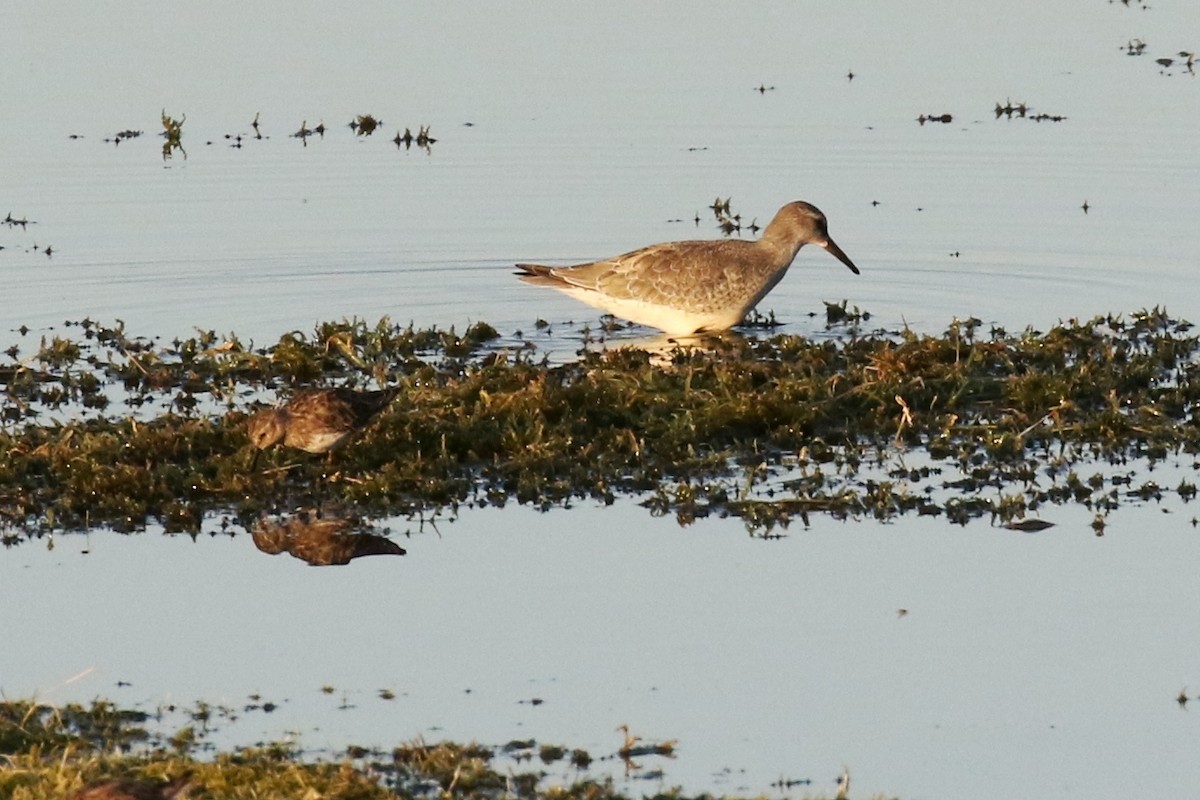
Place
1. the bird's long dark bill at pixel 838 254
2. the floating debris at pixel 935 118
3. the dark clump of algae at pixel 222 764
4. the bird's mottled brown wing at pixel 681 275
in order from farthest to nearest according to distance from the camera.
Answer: the floating debris at pixel 935 118, the bird's long dark bill at pixel 838 254, the bird's mottled brown wing at pixel 681 275, the dark clump of algae at pixel 222 764

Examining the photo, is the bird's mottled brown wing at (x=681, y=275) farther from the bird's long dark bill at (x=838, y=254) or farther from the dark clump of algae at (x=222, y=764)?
the dark clump of algae at (x=222, y=764)

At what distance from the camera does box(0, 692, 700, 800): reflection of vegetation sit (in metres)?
7.91

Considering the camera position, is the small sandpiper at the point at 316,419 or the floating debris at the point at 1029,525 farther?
the small sandpiper at the point at 316,419

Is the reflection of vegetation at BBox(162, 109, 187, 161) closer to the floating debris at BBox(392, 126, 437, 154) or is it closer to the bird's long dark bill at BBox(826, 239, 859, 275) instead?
the floating debris at BBox(392, 126, 437, 154)

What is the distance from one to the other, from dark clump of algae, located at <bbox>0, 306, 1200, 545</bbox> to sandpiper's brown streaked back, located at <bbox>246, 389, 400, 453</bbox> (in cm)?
21

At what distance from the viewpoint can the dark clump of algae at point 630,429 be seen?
1173cm

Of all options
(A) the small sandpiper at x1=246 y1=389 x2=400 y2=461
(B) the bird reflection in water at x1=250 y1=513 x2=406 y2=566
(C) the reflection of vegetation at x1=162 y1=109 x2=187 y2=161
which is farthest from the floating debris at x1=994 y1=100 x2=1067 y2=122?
(B) the bird reflection in water at x1=250 y1=513 x2=406 y2=566

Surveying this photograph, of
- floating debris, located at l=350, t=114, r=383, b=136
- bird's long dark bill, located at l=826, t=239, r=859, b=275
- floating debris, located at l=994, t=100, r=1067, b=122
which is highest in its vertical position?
floating debris, located at l=994, t=100, r=1067, b=122

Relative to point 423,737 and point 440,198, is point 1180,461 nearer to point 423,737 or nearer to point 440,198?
point 423,737

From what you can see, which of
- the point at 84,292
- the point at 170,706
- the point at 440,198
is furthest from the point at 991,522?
the point at 440,198

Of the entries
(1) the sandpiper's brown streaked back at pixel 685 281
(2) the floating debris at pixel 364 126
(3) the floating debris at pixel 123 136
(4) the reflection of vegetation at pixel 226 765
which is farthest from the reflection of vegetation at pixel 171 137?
(4) the reflection of vegetation at pixel 226 765

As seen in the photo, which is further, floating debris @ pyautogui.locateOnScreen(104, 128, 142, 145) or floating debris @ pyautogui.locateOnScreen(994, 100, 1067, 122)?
floating debris @ pyautogui.locateOnScreen(994, 100, 1067, 122)

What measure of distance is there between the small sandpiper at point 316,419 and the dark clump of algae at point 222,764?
9.30ft

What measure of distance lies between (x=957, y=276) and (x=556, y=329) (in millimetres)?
3210
